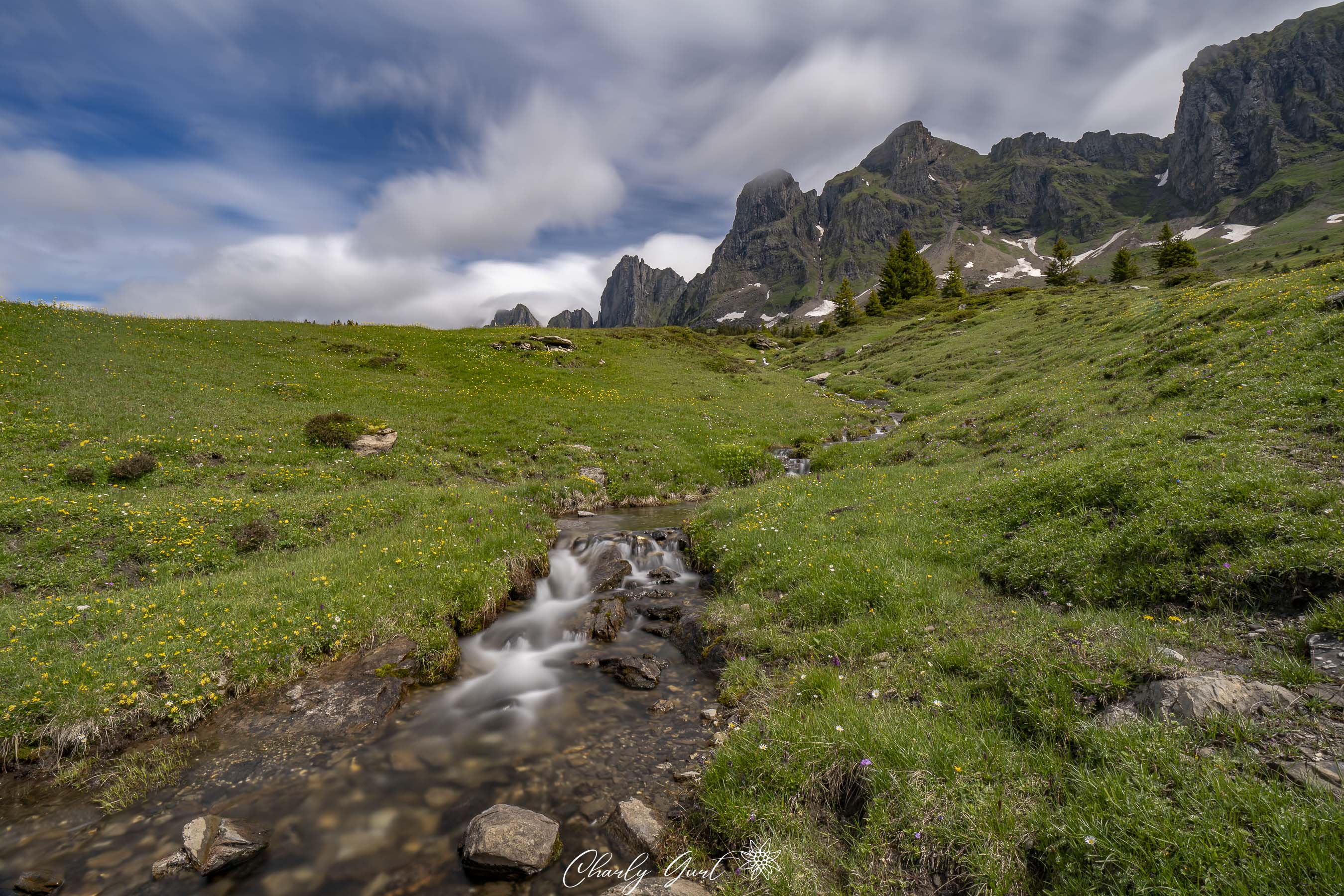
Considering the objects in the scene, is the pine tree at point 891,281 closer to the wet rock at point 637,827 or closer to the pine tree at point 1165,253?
the pine tree at point 1165,253

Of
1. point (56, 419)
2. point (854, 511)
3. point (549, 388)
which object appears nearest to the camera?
point (854, 511)

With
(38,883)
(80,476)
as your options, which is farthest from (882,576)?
(80,476)

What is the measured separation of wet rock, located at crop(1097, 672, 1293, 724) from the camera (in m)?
5.15

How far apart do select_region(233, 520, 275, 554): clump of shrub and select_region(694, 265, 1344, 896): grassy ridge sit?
12977 millimetres

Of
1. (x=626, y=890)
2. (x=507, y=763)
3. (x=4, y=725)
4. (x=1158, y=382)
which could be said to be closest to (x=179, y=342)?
(x=4, y=725)

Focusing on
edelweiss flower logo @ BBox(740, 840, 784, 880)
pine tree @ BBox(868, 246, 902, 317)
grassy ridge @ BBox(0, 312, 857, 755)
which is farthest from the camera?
pine tree @ BBox(868, 246, 902, 317)

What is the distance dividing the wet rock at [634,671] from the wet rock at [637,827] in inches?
131

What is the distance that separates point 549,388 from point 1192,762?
39.2m

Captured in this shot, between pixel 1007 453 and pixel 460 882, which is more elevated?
pixel 1007 453

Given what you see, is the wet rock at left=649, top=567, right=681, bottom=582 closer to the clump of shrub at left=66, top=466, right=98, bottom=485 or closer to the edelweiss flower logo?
the edelweiss flower logo

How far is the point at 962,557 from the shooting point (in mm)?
11680

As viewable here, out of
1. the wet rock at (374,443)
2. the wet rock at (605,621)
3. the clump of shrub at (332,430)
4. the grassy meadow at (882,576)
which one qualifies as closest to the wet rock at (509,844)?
the grassy meadow at (882,576)

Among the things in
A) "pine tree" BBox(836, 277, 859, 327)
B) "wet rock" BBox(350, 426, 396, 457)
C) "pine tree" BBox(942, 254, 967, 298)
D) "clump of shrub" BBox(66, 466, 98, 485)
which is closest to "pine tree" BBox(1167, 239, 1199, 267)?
"pine tree" BBox(942, 254, 967, 298)

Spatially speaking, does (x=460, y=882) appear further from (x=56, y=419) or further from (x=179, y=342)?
(x=179, y=342)
